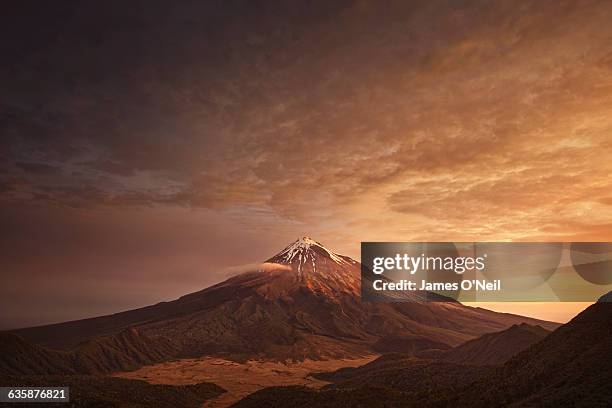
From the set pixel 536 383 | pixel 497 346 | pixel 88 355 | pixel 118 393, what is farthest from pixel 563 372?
pixel 88 355

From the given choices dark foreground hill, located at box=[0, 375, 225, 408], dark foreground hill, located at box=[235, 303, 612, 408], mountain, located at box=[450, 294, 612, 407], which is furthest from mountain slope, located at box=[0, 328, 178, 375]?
mountain, located at box=[450, 294, 612, 407]

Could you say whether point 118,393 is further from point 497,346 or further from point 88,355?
point 497,346

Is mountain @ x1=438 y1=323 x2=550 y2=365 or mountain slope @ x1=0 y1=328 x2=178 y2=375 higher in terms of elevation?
mountain @ x1=438 y1=323 x2=550 y2=365

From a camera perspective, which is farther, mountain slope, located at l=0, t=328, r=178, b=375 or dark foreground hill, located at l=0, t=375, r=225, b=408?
mountain slope, located at l=0, t=328, r=178, b=375

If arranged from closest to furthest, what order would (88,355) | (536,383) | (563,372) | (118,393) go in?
(563,372), (536,383), (118,393), (88,355)

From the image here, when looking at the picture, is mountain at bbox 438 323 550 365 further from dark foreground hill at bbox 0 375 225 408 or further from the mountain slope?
the mountain slope

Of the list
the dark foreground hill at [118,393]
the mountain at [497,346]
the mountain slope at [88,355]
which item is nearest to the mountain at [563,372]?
the dark foreground hill at [118,393]
